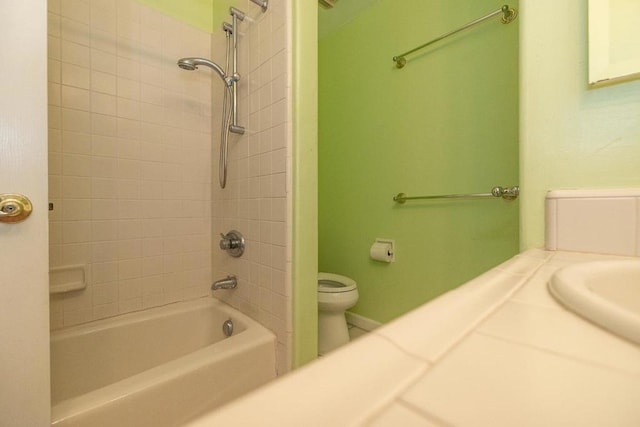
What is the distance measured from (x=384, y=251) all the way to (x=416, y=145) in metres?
0.60

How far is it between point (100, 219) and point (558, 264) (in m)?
1.58

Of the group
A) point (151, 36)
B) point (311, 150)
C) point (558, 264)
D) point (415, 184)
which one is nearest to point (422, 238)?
point (415, 184)

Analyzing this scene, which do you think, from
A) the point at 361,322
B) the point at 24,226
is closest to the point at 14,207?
the point at 24,226

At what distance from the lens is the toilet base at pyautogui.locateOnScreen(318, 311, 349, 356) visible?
1392 mm

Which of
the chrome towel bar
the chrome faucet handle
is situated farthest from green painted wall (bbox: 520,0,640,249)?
the chrome faucet handle

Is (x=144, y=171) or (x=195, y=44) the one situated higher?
(x=195, y=44)

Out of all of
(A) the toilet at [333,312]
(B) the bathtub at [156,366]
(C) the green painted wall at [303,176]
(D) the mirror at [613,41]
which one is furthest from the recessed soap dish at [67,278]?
(D) the mirror at [613,41]

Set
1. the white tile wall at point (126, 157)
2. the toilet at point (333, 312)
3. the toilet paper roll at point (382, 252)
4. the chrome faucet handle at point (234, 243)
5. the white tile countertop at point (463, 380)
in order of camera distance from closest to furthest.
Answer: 1. the white tile countertop at point (463, 380)
2. the white tile wall at point (126, 157)
3. the chrome faucet handle at point (234, 243)
4. the toilet at point (333, 312)
5. the toilet paper roll at point (382, 252)

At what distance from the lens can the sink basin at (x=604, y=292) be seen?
0.22m

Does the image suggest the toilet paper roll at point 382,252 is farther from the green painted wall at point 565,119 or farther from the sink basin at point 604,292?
the sink basin at point 604,292

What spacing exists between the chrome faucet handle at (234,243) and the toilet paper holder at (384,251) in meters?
0.74

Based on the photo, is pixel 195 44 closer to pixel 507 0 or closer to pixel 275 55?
pixel 275 55

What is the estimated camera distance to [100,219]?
45.8 inches

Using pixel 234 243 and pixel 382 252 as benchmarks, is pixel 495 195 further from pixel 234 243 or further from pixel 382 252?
pixel 234 243
